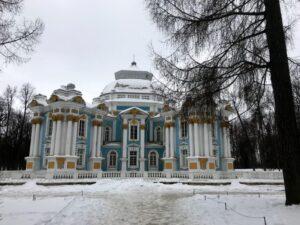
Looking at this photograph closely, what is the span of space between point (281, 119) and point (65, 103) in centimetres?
2100

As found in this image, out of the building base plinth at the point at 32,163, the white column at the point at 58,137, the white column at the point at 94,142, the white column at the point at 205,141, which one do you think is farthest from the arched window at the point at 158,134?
the building base plinth at the point at 32,163

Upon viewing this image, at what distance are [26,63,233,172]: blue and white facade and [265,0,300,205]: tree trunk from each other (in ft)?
46.9

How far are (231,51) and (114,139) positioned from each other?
25.3 meters

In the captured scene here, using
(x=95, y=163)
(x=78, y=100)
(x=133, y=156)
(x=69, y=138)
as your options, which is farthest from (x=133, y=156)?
(x=78, y=100)

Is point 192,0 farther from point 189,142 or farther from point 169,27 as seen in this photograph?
point 189,142

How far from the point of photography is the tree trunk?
7.64 meters

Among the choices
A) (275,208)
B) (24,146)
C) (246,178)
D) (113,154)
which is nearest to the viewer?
(275,208)

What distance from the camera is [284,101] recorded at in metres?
7.93

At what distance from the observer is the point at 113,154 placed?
1216 inches

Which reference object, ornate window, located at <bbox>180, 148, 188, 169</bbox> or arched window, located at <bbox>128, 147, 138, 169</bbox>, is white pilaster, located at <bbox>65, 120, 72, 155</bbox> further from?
ornate window, located at <bbox>180, 148, 188, 169</bbox>

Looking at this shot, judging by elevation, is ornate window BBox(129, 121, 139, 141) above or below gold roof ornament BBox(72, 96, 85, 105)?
below

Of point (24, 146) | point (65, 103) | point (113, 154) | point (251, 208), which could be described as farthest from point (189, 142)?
point (24, 146)

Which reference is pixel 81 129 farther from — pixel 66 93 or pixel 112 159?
pixel 112 159

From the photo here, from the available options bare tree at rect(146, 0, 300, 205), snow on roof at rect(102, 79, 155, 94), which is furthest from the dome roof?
bare tree at rect(146, 0, 300, 205)
